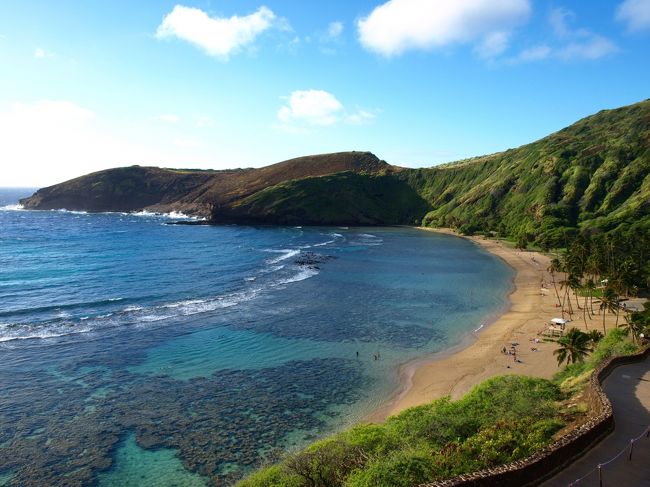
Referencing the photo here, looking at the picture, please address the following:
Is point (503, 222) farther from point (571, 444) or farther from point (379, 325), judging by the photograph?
point (571, 444)

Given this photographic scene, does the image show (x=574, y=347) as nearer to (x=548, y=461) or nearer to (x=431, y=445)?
(x=431, y=445)

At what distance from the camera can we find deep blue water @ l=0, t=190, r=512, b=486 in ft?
104

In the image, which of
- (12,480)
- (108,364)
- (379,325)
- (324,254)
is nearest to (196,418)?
(12,480)

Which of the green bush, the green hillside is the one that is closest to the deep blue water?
→ the green bush

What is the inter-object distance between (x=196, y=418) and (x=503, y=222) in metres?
148

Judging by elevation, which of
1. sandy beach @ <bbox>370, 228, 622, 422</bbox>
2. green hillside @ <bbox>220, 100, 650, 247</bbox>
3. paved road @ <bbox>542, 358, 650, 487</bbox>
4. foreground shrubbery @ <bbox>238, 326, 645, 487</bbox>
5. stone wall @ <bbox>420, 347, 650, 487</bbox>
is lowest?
sandy beach @ <bbox>370, 228, 622, 422</bbox>

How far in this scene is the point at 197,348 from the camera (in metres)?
50.8

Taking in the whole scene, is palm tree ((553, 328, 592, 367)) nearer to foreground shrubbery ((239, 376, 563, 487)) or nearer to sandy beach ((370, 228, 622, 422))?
sandy beach ((370, 228, 622, 422))

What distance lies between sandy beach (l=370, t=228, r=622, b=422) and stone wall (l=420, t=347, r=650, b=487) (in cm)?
1767

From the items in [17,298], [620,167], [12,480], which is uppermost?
[620,167]

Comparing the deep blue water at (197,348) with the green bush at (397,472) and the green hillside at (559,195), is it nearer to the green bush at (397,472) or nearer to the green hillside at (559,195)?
the green bush at (397,472)

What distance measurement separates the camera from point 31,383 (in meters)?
40.9

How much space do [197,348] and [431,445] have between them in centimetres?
3329

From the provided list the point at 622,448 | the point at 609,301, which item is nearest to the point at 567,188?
the point at 609,301
